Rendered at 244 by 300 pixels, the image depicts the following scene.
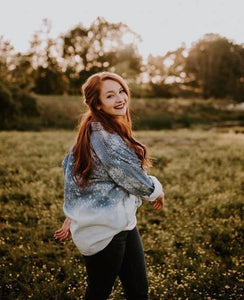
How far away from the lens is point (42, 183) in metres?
7.87

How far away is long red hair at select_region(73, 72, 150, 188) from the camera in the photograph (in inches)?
86.2

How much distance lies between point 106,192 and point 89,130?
43 cm

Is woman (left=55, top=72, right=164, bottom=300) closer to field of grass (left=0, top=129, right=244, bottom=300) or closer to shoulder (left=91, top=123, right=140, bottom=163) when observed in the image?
shoulder (left=91, top=123, right=140, bottom=163)

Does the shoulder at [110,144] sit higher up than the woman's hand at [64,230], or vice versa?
the shoulder at [110,144]

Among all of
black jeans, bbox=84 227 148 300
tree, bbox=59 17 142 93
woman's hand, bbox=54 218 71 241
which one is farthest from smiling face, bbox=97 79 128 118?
tree, bbox=59 17 142 93

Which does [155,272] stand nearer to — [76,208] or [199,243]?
[199,243]

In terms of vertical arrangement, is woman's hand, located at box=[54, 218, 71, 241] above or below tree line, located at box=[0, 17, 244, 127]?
below

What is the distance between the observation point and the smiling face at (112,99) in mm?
2283

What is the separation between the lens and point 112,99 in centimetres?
229

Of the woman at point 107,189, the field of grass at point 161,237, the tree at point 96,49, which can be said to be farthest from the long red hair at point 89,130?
the tree at point 96,49

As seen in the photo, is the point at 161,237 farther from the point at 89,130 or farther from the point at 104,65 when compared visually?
the point at 104,65

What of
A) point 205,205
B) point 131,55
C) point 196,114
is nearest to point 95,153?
point 205,205

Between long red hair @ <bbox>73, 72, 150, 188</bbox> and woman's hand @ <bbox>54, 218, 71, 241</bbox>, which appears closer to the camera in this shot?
long red hair @ <bbox>73, 72, 150, 188</bbox>

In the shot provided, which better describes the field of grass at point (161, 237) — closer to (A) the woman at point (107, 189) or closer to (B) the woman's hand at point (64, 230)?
(B) the woman's hand at point (64, 230)
